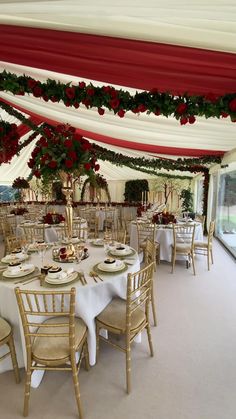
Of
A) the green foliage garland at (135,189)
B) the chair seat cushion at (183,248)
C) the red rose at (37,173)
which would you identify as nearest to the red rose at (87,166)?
the red rose at (37,173)

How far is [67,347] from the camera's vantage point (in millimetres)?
2047

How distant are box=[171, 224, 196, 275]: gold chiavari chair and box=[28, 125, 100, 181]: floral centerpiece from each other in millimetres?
2857

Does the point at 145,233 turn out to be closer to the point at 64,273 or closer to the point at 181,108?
the point at 64,273

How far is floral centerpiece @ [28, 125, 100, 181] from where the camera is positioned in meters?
2.78

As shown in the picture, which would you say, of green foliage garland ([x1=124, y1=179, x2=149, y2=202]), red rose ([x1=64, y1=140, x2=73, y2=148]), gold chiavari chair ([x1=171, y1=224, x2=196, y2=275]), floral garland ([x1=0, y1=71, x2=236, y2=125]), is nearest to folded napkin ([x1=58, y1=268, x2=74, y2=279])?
red rose ([x1=64, y1=140, x2=73, y2=148])

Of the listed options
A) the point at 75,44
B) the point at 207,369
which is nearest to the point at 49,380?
the point at 207,369

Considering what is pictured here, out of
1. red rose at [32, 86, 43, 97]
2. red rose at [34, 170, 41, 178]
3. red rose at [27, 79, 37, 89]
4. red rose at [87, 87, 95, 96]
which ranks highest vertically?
red rose at [27, 79, 37, 89]

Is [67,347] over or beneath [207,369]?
over

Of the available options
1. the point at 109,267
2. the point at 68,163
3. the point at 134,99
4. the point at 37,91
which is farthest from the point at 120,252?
the point at 37,91

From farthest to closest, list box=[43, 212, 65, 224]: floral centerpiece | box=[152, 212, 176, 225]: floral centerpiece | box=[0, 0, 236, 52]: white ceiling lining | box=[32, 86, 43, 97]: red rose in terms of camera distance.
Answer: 1. box=[43, 212, 65, 224]: floral centerpiece
2. box=[152, 212, 176, 225]: floral centerpiece
3. box=[32, 86, 43, 97]: red rose
4. box=[0, 0, 236, 52]: white ceiling lining

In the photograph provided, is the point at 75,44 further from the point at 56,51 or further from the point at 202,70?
the point at 202,70

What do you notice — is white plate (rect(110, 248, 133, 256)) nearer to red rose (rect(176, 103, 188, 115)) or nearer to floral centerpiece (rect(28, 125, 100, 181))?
floral centerpiece (rect(28, 125, 100, 181))

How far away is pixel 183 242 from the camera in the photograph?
5.61m

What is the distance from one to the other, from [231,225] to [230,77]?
646 centimetres
